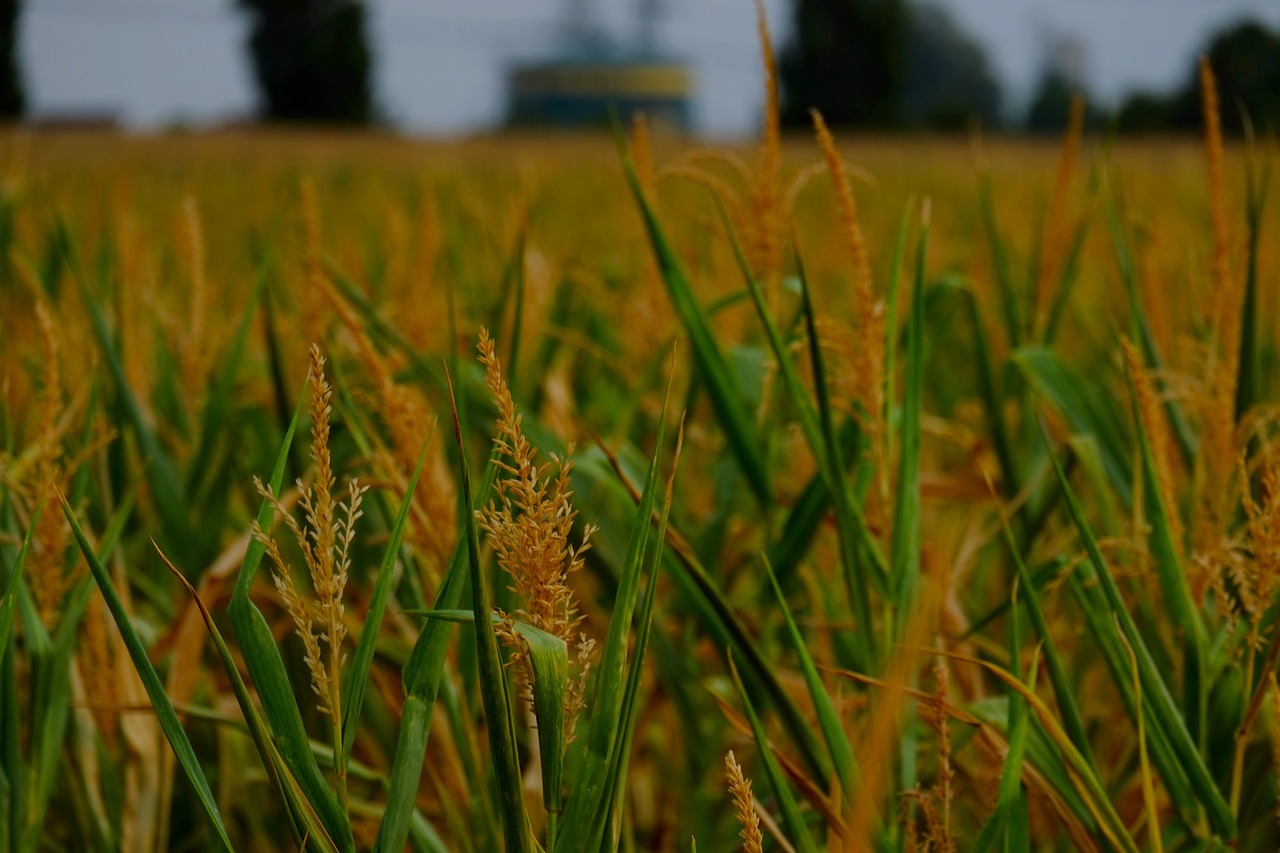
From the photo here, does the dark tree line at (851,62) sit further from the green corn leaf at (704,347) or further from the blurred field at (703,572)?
the green corn leaf at (704,347)

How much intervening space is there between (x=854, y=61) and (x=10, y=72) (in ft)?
47.3

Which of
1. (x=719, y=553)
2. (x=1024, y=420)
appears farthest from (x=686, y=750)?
(x=1024, y=420)

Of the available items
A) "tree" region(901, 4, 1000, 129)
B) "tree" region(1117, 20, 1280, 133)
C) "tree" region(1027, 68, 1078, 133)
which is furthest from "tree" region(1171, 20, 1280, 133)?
"tree" region(901, 4, 1000, 129)

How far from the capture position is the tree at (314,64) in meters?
18.7

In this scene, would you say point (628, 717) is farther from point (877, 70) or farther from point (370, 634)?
point (877, 70)

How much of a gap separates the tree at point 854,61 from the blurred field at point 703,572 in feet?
64.7

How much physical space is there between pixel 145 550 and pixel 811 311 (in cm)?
61

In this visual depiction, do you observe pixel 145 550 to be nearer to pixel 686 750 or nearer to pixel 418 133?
pixel 686 750

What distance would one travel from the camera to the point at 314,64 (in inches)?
732

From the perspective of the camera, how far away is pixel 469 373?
2.52ft

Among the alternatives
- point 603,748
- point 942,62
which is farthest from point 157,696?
point 942,62

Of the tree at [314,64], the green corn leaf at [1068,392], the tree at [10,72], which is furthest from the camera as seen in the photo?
the tree at [314,64]

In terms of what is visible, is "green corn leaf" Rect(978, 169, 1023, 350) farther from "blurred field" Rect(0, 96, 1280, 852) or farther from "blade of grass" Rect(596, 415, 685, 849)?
"blade of grass" Rect(596, 415, 685, 849)

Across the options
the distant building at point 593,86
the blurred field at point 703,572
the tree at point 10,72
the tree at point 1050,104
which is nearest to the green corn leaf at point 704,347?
the blurred field at point 703,572
